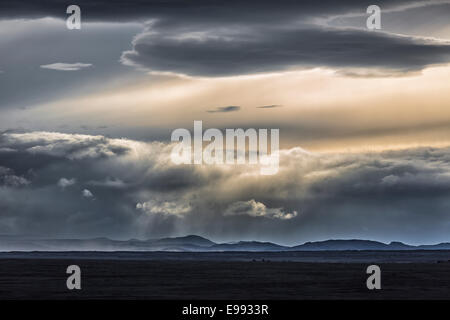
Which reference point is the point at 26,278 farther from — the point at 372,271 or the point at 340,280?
the point at 372,271

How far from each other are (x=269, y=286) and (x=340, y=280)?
1051cm

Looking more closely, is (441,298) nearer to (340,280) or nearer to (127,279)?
(340,280)
